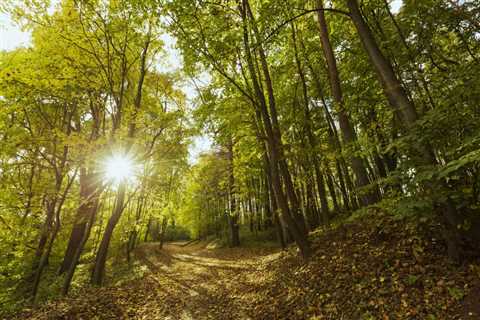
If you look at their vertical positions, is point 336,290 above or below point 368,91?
below

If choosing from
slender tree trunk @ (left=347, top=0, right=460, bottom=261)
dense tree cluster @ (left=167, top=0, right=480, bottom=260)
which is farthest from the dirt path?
slender tree trunk @ (left=347, top=0, right=460, bottom=261)

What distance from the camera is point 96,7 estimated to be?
24.6 ft

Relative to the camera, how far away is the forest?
11.8 ft

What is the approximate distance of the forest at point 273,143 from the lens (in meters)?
3.61

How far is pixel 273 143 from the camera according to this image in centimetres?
757

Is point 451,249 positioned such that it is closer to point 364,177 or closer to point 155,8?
point 364,177

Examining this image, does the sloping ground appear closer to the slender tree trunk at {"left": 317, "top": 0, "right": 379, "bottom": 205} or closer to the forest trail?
the forest trail

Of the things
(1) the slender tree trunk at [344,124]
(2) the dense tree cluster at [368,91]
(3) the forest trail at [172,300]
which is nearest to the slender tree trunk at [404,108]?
(2) the dense tree cluster at [368,91]

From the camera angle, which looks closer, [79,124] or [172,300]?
[172,300]

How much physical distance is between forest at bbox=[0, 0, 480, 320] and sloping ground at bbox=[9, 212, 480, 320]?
38mm

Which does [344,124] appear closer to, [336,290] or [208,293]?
[336,290]

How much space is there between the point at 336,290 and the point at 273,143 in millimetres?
4505

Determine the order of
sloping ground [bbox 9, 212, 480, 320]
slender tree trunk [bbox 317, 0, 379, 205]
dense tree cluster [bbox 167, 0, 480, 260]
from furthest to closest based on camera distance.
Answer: slender tree trunk [bbox 317, 0, 379, 205] → sloping ground [bbox 9, 212, 480, 320] → dense tree cluster [bbox 167, 0, 480, 260]

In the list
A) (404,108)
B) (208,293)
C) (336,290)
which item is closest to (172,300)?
(208,293)
